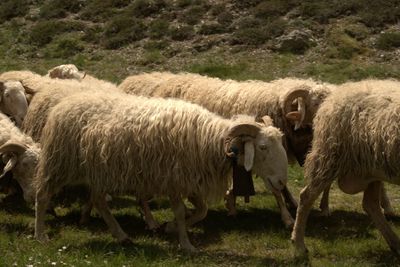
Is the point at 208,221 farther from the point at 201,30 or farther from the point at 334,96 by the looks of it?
the point at 201,30

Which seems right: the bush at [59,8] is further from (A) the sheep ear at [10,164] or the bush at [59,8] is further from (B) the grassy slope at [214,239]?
(A) the sheep ear at [10,164]

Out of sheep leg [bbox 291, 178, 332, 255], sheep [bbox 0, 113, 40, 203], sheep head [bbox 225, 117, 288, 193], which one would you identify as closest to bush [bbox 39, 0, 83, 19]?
sheep [bbox 0, 113, 40, 203]

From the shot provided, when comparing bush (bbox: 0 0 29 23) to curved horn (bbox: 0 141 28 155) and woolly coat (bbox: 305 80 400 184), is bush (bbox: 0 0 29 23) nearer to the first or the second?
curved horn (bbox: 0 141 28 155)

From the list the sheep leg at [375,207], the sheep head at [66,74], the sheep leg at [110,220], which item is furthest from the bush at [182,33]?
the sheep leg at [375,207]

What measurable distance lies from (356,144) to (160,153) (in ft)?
7.51

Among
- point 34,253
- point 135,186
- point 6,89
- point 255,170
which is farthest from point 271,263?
A: point 6,89

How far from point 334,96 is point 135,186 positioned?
263 centimetres

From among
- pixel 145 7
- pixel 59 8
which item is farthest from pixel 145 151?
pixel 59 8

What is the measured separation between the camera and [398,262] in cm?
704

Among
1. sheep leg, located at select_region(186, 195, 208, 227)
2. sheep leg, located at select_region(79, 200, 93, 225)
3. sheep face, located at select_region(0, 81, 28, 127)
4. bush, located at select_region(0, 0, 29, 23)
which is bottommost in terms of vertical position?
sheep leg, located at select_region(79, 200, 93, 225)

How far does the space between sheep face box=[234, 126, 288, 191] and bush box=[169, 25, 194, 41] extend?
19045 millimetres

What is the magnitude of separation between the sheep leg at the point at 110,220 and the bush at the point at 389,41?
59.0 feet

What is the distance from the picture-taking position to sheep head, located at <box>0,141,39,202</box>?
328 inches

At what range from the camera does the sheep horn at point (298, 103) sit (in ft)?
30.0
